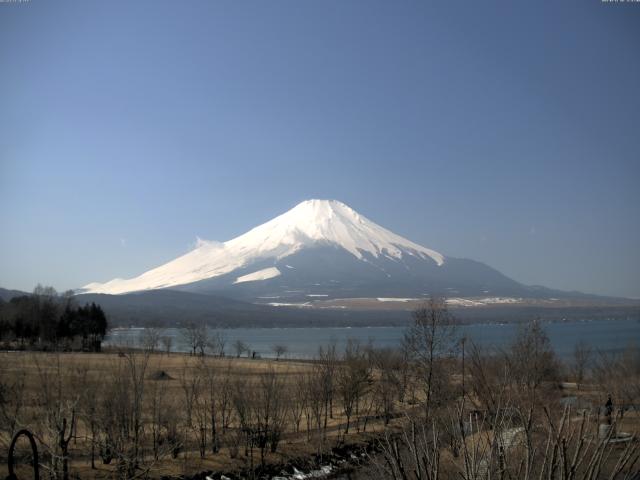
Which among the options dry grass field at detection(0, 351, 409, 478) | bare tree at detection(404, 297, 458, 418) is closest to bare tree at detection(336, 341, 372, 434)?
dry grass field at detection(0, 351, 409, 478)

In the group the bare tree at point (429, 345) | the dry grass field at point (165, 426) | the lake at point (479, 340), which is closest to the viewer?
the dry grass field at point (165, 426)

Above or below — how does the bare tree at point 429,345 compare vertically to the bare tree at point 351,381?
above

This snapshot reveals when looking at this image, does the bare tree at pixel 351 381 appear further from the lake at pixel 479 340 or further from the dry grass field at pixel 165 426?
the lake at pixel 479 340

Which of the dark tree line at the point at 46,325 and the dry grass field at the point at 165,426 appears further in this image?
the dark tree line at the point at 46,325

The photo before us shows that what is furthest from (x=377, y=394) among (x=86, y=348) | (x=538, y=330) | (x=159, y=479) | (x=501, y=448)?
(x=86, y=348)

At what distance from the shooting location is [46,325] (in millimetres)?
77688

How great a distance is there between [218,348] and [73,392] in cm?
8671

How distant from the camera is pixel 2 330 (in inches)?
2913

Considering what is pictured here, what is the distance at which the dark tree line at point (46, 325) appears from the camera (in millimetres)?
75000

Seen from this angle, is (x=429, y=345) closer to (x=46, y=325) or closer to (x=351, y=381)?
(x=351, y=381)

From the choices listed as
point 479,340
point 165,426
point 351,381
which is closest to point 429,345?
point 351,381

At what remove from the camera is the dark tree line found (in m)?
75.0

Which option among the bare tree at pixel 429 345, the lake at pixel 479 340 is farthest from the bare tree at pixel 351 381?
the lake at pixel 479 340

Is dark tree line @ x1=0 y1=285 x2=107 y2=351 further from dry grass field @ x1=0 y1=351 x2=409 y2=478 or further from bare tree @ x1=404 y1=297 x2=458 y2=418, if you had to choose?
bare tree @ x1=404 y1=297 x2=458 y2=418
